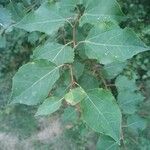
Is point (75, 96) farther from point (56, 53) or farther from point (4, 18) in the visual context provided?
point (4, 18)

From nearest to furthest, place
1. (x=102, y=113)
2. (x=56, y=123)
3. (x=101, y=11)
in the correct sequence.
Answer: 1. (x=102, y=113)
2. (x=101, y=11)
3. (x=56, y=123)

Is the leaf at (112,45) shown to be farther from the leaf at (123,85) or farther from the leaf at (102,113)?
the leaf at (123,85)

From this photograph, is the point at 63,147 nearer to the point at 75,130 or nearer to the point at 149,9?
the point at 75,130

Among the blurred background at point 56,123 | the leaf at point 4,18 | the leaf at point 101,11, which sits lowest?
the blurred background at point 56,123

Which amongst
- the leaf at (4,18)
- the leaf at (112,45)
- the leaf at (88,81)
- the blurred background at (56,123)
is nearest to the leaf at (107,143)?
the leaf at (88,81)

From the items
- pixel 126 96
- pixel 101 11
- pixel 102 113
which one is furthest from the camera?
pixel 126 96

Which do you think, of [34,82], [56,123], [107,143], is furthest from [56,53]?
[56,123]
